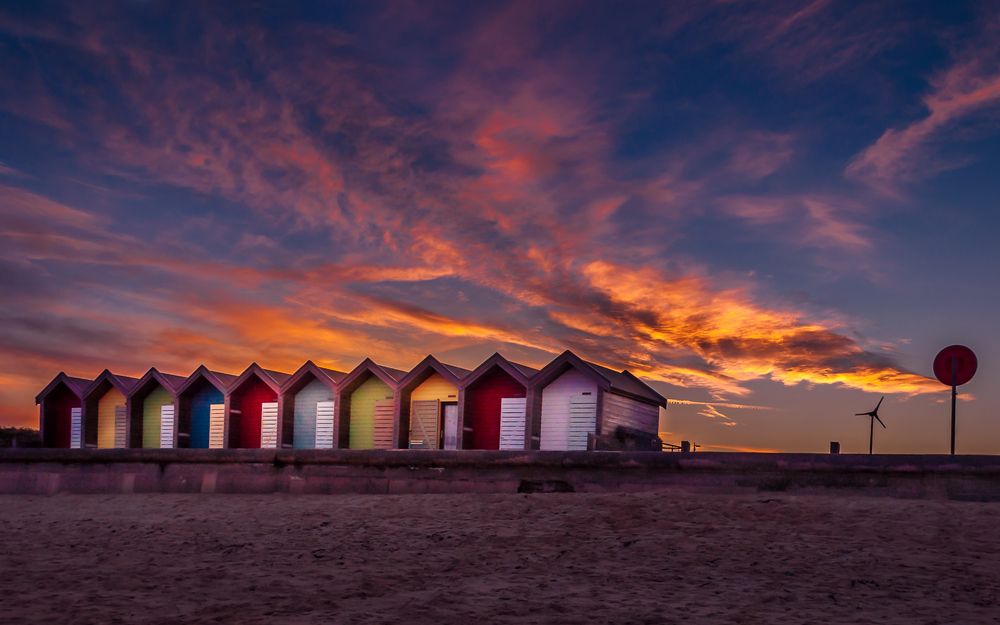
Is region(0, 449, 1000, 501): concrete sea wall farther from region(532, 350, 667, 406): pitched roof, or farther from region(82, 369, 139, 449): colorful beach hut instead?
region(82, 369, 139, 449): colorful beach hut

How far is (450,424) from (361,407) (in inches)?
159

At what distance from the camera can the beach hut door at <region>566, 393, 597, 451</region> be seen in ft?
93.6

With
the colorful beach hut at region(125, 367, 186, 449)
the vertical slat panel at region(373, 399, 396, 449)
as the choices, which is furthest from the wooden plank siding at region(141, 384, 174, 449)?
the vertical slat panel at region(373, 399, 396, 449)

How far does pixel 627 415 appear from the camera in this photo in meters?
30.6

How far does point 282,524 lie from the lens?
33.1ft

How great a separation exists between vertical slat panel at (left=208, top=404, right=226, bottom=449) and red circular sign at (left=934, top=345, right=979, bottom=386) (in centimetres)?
2855

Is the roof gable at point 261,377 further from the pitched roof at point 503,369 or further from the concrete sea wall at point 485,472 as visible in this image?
the concrete sea wall at point 485,472

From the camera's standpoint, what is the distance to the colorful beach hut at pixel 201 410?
35.9 metres

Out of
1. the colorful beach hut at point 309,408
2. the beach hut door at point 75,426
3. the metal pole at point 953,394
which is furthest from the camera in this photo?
the beach hut door at point 75,426

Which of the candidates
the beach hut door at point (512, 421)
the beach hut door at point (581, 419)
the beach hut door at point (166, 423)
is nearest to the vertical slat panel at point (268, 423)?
the beach hut door at point (166, 423)

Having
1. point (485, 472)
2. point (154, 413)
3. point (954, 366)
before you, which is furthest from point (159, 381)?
point (954, 366)

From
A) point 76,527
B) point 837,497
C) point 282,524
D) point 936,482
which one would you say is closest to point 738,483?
point 837,497

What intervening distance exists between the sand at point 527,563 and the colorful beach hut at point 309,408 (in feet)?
73.6

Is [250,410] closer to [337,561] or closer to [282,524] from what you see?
[282,524]
